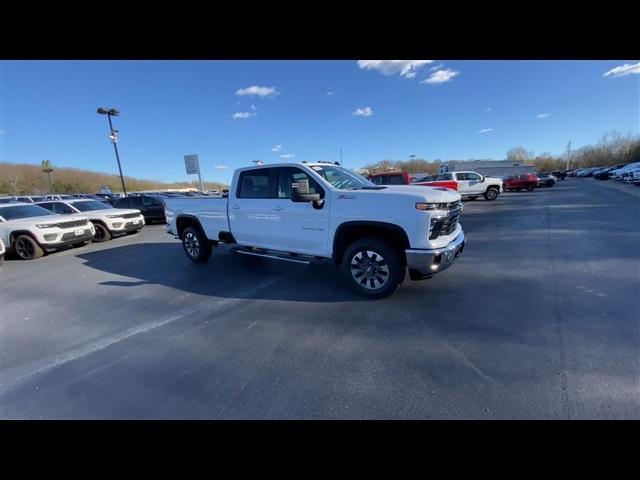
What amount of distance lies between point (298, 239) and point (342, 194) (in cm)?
115

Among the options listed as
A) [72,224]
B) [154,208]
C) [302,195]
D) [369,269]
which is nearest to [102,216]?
[72,224]

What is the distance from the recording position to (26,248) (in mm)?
8500

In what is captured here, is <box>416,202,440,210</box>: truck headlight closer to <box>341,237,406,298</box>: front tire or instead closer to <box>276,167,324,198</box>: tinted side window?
<box>341,237,406,298</box>: front tire

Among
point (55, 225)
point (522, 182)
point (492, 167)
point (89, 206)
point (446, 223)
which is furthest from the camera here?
point (492, 167)

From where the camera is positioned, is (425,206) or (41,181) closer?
(425,206)

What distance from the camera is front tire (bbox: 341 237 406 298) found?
13.2 feet

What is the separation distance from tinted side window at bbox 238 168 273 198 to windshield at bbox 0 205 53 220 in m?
8.68

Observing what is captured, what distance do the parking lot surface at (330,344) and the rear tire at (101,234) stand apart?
534 centimetres

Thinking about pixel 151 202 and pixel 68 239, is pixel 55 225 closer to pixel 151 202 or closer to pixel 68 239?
pixel 68 239

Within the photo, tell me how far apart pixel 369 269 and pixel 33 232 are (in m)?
10.0

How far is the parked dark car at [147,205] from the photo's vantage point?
51.4 feet
